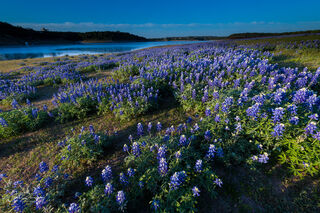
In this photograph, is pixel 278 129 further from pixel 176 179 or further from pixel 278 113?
pixel 176 179

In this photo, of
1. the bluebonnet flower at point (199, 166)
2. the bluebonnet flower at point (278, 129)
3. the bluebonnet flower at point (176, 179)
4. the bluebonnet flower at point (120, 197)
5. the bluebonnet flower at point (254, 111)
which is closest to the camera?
the bluebonnet flower at point (120, 197)

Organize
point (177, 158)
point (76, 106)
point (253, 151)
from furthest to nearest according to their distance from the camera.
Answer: point (76, 106), point (253, 151), point (177, 158)

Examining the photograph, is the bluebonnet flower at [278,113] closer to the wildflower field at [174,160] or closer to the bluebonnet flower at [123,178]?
the wildflower field at [174,160]

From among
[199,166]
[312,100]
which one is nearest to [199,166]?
[199,166]

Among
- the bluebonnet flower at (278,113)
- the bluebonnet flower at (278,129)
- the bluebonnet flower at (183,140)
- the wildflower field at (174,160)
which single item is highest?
the bluebonnet flower at (278,113)

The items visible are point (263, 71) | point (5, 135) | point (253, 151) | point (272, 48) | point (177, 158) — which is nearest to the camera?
point (177, 158)

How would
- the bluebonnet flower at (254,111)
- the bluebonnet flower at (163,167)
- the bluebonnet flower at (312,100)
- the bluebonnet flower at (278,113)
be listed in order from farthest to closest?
the bluebonnet flower at (312,100) → the bluebonnet flower at (254,111) → the bluebonnet flower at (278,113) → the bluebonnet flower at (163,167)

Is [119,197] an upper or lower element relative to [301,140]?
lower

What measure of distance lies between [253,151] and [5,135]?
873cm

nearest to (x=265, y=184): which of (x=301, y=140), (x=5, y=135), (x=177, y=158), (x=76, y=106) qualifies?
(x=301, y=140)

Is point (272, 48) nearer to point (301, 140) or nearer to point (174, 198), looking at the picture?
point (301, 140)

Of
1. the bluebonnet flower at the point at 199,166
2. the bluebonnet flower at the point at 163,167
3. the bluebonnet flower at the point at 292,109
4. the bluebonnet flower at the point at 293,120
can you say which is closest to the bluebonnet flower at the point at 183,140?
the bluebonnet flower at the point at 199,166

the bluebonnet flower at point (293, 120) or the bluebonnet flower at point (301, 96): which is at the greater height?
the bluebonnet flower at point (301, 96)

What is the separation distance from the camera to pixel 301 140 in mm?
3092
